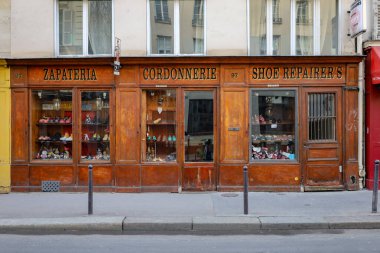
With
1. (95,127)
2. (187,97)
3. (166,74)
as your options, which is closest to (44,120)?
(95,127)

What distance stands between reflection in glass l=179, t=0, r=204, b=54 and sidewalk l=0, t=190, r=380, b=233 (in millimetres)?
4192

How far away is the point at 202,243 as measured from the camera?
7750 mm

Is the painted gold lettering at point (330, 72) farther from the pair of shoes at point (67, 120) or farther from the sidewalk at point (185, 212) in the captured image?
the pair of shoes at point (67, 120)

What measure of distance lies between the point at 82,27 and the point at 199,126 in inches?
176

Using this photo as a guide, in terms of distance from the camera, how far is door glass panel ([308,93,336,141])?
12.2m

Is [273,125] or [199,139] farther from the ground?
[273,125]

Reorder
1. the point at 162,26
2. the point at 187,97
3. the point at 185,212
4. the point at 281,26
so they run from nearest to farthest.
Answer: the point at 185,212 < the point at 187,97 < the point at 162,26 < the point at 281,26

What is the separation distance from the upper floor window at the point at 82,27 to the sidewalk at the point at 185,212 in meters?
4.23

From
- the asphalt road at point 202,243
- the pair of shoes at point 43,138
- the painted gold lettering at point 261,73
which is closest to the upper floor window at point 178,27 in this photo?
the painted gold lettering at point 261,73

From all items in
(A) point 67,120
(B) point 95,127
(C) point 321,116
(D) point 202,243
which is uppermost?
(C) point 321,116

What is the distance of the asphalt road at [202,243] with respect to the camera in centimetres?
729

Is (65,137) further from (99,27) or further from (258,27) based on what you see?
(258,27)

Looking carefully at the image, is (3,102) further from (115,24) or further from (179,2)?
(179,2)

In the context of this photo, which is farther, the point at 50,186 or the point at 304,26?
the point at 304,26
